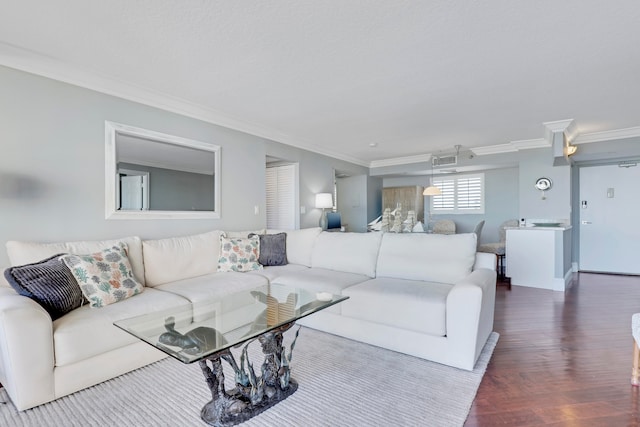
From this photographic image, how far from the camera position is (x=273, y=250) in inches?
143

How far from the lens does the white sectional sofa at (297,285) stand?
1.71m

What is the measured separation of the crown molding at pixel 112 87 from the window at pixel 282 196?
0.88 meters

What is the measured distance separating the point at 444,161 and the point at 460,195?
1.81 m

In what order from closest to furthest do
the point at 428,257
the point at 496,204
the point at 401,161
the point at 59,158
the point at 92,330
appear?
the point at 92,330
the point at 59,158
the point at 428,257
the point at 401,161
the point at 496,204

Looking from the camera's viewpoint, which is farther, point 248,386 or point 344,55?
point 344,55

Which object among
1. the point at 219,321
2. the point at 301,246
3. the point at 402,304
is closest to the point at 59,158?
the point at 219,321

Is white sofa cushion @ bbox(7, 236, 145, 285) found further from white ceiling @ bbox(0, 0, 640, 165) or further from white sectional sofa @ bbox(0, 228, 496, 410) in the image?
white ceiling @ bbox(0, 0, 640, 165)

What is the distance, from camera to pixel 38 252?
225 cm

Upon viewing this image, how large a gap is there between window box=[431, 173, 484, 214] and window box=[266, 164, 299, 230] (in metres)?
4.05

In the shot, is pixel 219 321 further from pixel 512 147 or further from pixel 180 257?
pixel 512 147

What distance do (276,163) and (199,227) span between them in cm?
195

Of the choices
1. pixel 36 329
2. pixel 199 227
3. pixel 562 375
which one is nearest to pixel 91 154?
pixel 199 227

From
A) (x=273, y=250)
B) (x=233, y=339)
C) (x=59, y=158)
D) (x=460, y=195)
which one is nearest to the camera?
(x=233, y=339)

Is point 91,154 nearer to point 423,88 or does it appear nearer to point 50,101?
point 50,101
